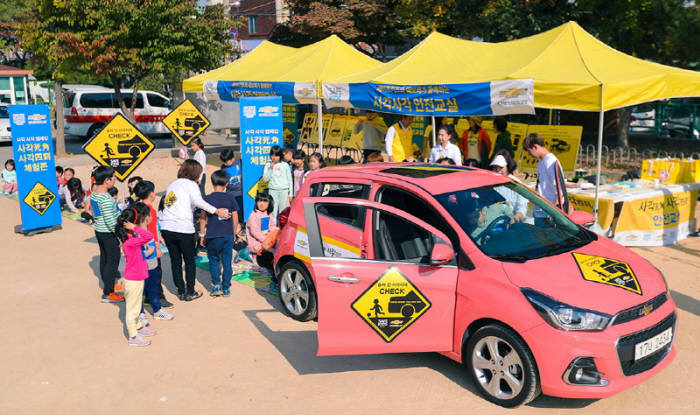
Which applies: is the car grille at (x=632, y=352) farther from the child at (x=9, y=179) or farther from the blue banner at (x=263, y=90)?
the child at (x=9, y=179)

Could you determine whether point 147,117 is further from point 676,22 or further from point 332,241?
point 332,241

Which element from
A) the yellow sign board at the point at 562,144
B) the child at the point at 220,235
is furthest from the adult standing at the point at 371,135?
the child at the point at 220,235

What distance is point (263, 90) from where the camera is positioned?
609 inches

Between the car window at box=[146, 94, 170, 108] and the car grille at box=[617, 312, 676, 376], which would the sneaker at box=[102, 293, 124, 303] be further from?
the car window at box=[146, 94, 170, 108]

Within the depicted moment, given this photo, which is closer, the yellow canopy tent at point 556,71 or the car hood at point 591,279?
the car hood at point 591,279

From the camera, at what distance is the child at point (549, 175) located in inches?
315

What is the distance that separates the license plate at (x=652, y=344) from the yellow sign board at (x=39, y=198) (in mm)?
10686

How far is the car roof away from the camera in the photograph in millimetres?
5906

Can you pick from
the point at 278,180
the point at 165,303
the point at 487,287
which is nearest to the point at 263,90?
the point at 278,180

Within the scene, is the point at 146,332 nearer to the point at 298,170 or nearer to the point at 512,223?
the point at 512,223

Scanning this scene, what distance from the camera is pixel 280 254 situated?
7453 mm

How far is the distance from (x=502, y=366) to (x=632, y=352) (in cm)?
95

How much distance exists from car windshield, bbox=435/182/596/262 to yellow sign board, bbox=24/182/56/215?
9.07 metres

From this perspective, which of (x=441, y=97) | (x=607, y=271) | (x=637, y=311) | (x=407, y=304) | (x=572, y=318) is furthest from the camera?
(x=441, y=97)
